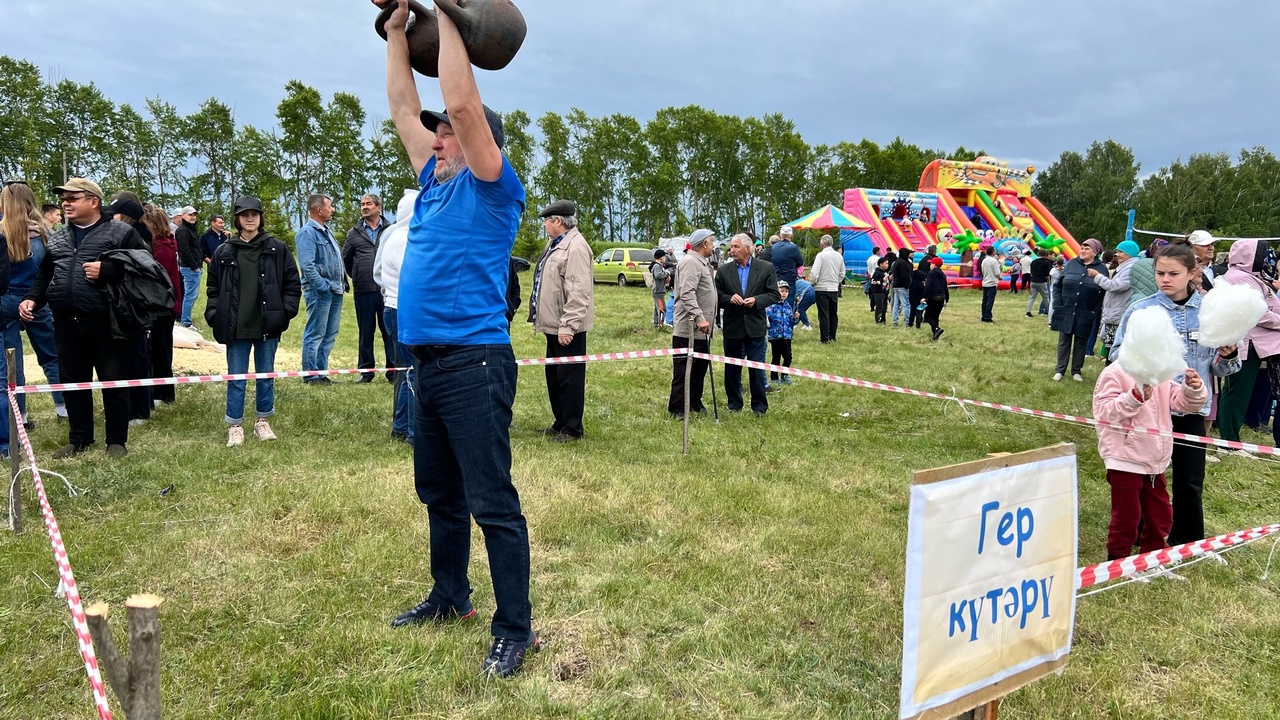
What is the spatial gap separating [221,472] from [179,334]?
22.0 feet

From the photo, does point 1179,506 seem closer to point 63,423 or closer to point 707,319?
point 707,319

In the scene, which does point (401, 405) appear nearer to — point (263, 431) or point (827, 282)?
point (263, 431)

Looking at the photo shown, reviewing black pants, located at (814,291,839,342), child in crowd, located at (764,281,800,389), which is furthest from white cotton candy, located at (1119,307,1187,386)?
black pants, located at (814,291,839,342)

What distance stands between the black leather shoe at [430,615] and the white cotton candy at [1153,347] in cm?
303

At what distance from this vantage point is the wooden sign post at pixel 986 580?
1.80 m

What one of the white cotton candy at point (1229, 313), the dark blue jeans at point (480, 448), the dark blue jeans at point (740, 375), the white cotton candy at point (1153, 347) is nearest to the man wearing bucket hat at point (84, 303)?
the dark blue jeans at point (480, 448)

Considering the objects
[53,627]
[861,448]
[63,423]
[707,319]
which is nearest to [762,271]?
[707,319]

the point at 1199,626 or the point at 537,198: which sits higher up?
the point at 537,198

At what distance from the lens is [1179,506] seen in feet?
13.3

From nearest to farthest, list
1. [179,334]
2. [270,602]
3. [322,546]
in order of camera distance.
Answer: [270,602] < [322,546] < [179,334]

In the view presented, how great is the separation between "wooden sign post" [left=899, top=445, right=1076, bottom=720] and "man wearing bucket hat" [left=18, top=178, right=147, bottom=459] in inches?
229

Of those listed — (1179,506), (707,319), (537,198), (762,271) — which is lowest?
(1179,506)

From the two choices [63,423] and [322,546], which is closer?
[322,546]

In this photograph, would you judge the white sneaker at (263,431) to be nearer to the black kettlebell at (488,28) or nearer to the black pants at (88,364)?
the black pants at (88,364)
